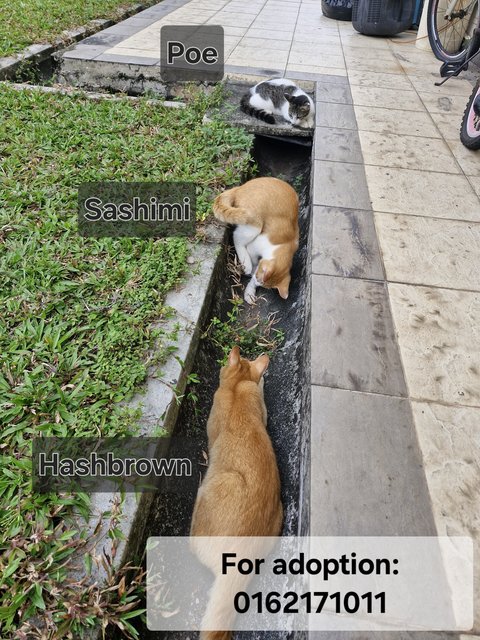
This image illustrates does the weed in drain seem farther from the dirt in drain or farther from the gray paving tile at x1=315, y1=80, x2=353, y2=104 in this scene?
the gray paving tile at x1=315, y1=80, x2=353, y2=104

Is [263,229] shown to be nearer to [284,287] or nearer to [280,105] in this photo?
[284,287]

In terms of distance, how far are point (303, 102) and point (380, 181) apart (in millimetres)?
1481

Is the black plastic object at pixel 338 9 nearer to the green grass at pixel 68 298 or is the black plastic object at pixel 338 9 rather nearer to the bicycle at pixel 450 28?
the bicycle at pixel 450 28

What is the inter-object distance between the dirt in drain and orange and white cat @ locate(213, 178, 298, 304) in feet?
0.48

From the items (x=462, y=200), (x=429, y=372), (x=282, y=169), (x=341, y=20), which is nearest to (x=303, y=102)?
(x=282, y=169)

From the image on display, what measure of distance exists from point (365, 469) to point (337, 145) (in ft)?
9.60

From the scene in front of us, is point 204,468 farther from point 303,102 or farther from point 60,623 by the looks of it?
point 303,102

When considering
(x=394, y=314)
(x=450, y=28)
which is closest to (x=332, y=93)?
(x=450, y=28)

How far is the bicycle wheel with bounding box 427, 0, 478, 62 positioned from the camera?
5688 mm

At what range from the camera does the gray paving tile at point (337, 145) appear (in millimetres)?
3520

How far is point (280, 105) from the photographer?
421 centimetres

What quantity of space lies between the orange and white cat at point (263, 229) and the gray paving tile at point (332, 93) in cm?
197

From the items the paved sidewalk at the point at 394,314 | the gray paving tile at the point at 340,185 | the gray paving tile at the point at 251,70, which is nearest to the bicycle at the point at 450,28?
the paved sidewalk at the point at 394,314

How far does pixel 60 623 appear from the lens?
1.31m
